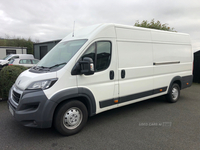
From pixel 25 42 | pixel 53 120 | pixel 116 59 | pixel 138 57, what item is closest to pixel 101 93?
pixel 116 59

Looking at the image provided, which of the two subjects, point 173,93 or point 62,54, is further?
point 173,93

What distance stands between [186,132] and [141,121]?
1075 millimetres

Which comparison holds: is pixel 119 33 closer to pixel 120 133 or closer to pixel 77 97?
pixel 77 97

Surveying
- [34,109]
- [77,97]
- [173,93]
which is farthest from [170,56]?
[34,109]

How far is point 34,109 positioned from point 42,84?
504 mm

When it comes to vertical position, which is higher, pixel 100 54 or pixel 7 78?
pixel 100 54

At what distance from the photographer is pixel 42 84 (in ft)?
10.3

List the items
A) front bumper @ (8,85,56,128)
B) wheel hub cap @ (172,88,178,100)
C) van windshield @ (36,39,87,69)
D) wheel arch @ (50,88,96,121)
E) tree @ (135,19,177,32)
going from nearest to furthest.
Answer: front bumper @ (8,85,56,128) < wheel arch @ (50,88,96,121) < van windshield @ (36,39,87,69) < wheel hub cap @ (172,88,178,100) < tree @ (135,19,177,32)

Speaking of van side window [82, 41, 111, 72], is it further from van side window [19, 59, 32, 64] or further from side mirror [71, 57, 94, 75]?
van side window [19, 59, 32, 64]

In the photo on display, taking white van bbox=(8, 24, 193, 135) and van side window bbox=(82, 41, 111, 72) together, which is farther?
van side window bbox=(82, 41, 111, 72)

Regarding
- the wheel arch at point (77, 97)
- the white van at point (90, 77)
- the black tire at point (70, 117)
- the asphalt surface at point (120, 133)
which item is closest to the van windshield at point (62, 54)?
the white van at point (90, 77)

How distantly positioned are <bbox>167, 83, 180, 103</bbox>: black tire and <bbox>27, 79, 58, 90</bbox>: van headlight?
438 centimetres

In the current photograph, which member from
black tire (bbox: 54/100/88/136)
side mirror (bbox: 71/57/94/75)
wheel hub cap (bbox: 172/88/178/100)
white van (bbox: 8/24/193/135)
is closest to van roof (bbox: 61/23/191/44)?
white van (bbox: 8/24/193/135)

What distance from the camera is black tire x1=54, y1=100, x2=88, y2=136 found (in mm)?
3302
